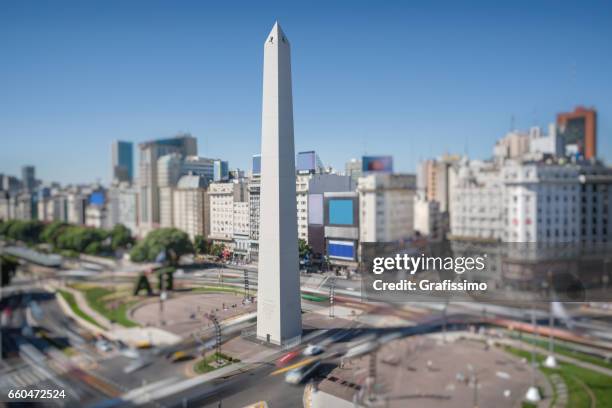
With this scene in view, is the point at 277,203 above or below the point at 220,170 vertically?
below

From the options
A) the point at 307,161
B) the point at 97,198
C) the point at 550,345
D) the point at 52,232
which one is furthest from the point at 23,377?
the point at 550,345

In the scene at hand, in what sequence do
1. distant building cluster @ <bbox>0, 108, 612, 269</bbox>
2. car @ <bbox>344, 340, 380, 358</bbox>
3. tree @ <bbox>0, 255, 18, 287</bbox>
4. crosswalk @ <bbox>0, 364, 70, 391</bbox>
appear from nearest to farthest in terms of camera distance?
crosswalk @ <bbox>0, 364, 70, 391</bbox> → tree @ <bbox>0, 255, 18, 287</bbox> → car @ <bbox>344, 340, 380, 358</bbox> → distant building cluster @ <bbox>0, 108, 612, 269</bbox>

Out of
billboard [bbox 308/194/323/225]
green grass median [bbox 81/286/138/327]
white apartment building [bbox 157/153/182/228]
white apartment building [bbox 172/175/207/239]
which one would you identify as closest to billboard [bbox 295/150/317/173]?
billboard [bbox 308/194/323/225]

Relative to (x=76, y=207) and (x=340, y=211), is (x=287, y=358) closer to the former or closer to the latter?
(x=340, y=211)

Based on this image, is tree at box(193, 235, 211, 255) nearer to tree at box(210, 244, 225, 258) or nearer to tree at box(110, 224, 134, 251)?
tree at box(210, 244, 225, 258)

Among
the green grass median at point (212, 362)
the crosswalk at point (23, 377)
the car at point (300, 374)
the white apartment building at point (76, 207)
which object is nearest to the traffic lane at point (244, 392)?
the car at point (300, 374)

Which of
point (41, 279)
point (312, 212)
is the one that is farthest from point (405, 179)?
point (41, 279)
